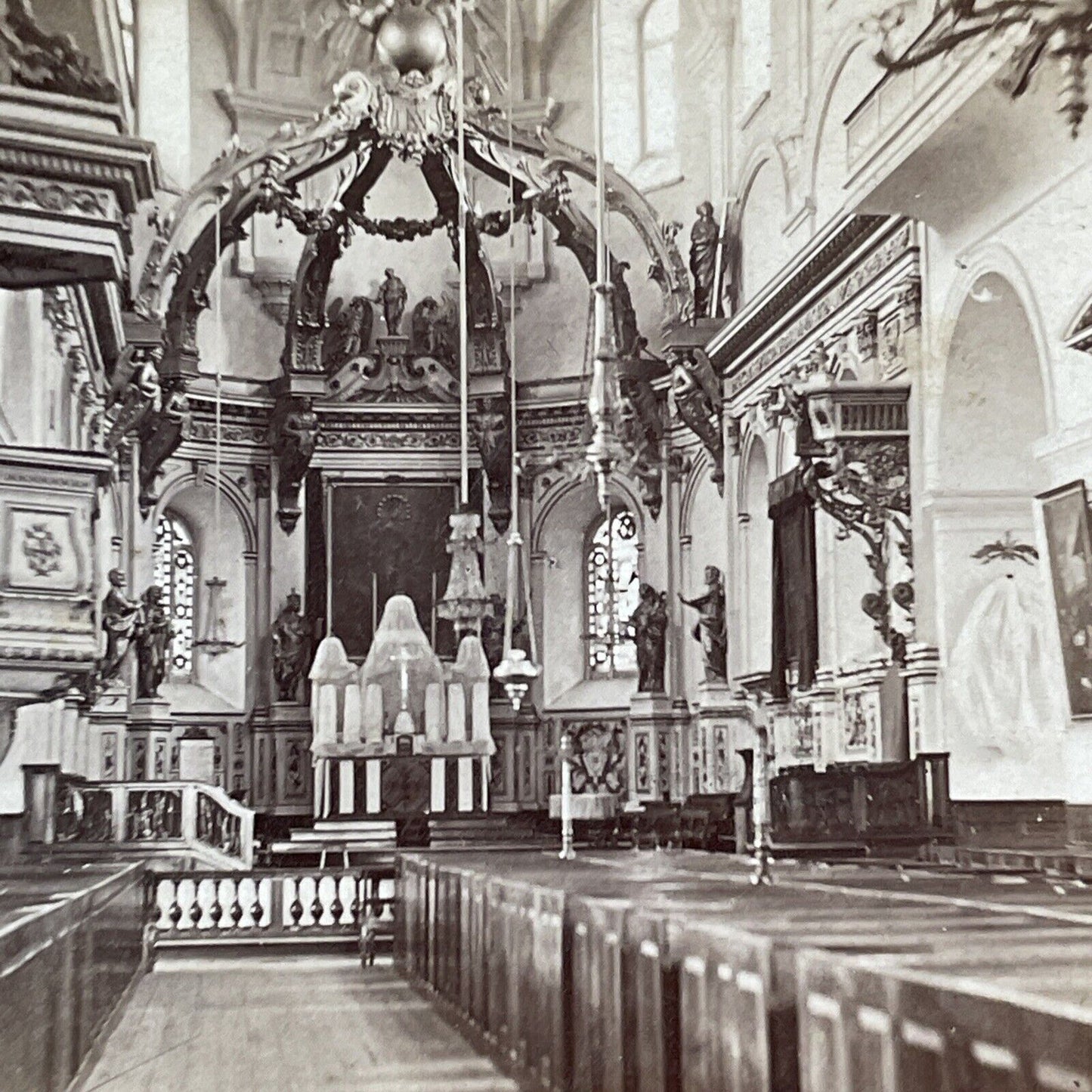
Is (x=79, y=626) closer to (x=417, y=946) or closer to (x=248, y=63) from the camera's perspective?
(x=417, y=946)

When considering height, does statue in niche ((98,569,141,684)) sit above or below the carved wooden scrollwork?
below

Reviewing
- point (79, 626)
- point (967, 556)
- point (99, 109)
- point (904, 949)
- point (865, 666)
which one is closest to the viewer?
point (904, 949)

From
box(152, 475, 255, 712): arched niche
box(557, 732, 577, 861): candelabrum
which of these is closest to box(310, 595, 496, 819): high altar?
box(152, 475, 255, 712): arched niche

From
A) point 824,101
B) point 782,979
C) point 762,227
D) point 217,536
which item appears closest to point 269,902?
point 217,536

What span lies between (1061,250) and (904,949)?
8476mm

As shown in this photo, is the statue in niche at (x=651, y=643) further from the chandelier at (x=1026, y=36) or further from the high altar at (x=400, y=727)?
the chandelier at (x=1026, y=36)

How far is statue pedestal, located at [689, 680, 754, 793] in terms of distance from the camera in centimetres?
1920

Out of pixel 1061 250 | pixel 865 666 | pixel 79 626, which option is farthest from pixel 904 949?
pixel 865 666

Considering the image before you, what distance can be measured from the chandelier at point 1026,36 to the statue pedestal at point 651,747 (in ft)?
37.7

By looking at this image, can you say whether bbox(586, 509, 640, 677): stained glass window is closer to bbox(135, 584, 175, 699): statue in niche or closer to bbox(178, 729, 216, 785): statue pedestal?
bbox(178, 729, 216, 785): statue pedestal

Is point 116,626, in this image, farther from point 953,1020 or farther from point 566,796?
point 953,1020

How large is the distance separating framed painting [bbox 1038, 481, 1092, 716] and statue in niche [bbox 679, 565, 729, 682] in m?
8.89

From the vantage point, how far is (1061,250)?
1098cm

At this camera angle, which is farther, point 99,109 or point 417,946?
point 417,946
